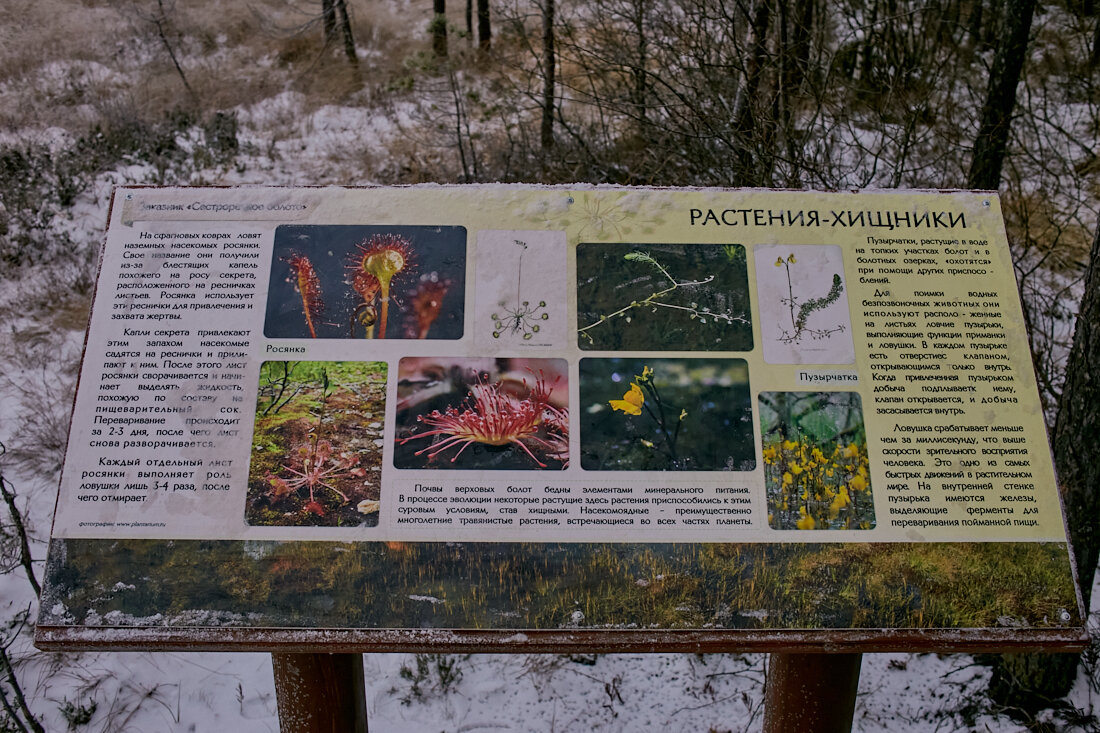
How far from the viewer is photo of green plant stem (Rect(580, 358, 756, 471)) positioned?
1785 millimetres

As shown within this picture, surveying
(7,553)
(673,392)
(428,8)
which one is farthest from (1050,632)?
(428,8)

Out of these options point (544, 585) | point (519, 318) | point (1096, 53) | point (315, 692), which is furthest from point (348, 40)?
point (544, 585)

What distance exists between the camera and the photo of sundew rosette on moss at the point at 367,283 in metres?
1.87

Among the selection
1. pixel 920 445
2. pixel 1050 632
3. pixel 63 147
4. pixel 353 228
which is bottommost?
pixel 1050 632

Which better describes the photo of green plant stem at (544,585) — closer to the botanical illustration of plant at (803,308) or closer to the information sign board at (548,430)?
the information sign board at (548,430)

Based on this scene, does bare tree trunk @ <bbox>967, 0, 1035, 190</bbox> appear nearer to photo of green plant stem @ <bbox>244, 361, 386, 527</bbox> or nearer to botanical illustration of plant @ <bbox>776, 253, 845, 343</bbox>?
botanical illustration of plant @ <bbox>776, 253, 845, 343</bbox>

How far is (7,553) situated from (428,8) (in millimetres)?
14934

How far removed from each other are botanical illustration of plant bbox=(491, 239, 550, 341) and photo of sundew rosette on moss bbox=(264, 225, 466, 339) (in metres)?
0.10

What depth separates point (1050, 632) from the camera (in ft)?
5.70

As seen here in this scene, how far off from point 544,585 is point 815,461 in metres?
0.76

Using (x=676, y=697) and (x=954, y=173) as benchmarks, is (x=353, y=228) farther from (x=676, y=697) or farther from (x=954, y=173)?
(x=954, y=173)


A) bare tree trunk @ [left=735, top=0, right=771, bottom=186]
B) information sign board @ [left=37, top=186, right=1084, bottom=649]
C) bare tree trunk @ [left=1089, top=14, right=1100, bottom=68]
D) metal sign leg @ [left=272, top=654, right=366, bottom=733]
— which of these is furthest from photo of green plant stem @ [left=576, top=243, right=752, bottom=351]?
bare tree trunk @ [left=1089, top=14, right=1100, bottom=68]

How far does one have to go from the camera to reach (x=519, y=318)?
74.0 inches

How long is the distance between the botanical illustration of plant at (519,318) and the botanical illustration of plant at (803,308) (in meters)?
0.66
